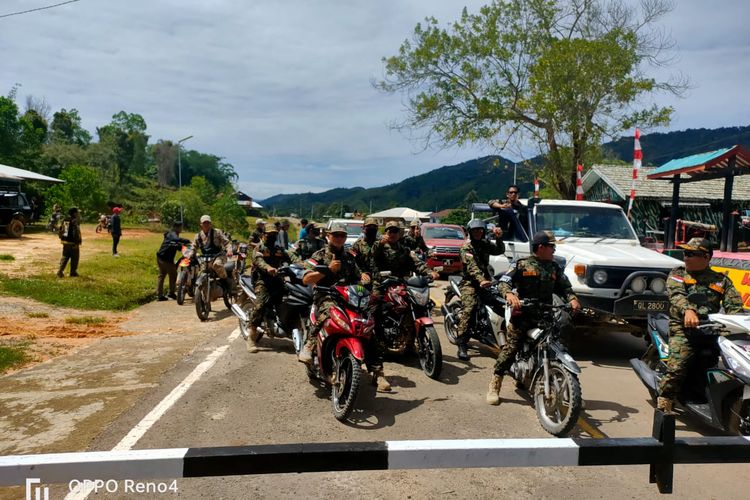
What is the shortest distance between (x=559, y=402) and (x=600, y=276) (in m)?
2.94

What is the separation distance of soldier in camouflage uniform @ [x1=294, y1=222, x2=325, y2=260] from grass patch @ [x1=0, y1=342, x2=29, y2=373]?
481 cm

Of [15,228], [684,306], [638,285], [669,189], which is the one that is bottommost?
[15,228]

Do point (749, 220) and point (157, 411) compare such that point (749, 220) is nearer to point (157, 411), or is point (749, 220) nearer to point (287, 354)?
point (287, 354)

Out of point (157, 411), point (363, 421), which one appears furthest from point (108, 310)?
point (363, 421)

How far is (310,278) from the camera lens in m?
5.43

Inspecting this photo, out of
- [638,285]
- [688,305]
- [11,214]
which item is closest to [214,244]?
[638,285]

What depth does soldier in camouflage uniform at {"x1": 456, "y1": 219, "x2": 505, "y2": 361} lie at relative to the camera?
693cm

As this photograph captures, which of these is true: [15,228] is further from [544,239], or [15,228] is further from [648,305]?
[648,305]

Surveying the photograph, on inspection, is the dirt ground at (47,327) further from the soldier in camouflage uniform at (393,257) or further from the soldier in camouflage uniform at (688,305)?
the soldier in camouflage uniform at (688,305)

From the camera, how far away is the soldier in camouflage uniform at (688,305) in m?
4.50

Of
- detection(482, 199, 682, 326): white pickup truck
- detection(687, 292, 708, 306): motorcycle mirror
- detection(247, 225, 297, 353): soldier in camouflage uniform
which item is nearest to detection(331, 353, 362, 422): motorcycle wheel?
detection(247, 225, 297, 353): soldier in camouflage uniform

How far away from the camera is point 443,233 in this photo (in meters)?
18.2

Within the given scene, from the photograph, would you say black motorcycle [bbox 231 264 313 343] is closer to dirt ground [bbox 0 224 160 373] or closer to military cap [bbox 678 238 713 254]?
dirt ground [bbox 0 224 160 373]

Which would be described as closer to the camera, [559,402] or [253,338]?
[559,402]
